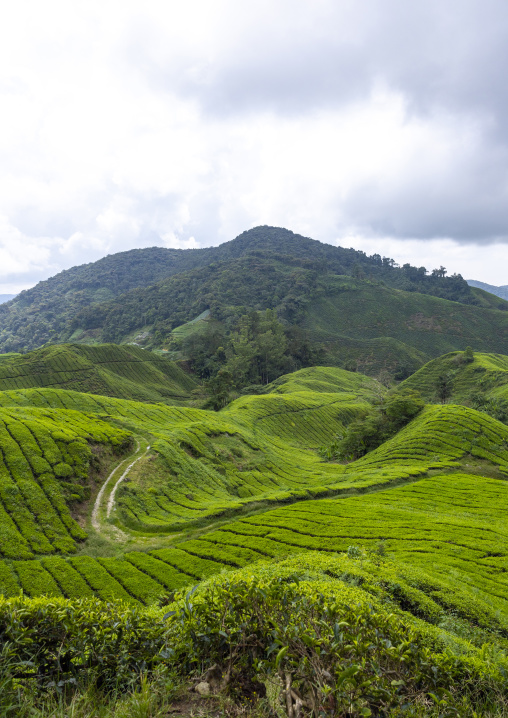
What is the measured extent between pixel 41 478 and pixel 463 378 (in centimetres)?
8345

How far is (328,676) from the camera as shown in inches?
185

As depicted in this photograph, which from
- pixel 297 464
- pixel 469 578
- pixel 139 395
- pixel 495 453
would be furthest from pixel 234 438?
pixel 139 395

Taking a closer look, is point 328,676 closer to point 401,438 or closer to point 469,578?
point 469,578

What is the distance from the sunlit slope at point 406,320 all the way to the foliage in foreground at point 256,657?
145865mm

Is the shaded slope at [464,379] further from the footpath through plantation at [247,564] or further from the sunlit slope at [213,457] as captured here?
the footpath through plantation at [247,564]

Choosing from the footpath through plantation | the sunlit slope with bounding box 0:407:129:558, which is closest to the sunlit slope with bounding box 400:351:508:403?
the footpath through plantation

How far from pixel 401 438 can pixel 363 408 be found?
95.5ft

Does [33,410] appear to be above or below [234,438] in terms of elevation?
above

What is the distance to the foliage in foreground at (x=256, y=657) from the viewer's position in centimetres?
472

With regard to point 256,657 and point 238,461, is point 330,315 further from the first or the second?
point 256,657

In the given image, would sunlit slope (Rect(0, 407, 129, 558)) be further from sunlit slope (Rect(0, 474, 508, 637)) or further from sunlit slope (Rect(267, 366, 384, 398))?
sunlit slope (Rect(267, 366, 384, 398))

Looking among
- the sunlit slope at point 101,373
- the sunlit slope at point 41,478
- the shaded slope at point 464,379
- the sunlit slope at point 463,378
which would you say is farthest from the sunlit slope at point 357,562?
the sunlit slope at point 101,373

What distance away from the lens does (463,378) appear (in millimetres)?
79438

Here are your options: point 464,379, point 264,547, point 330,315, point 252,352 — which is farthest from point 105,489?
point 330,315
